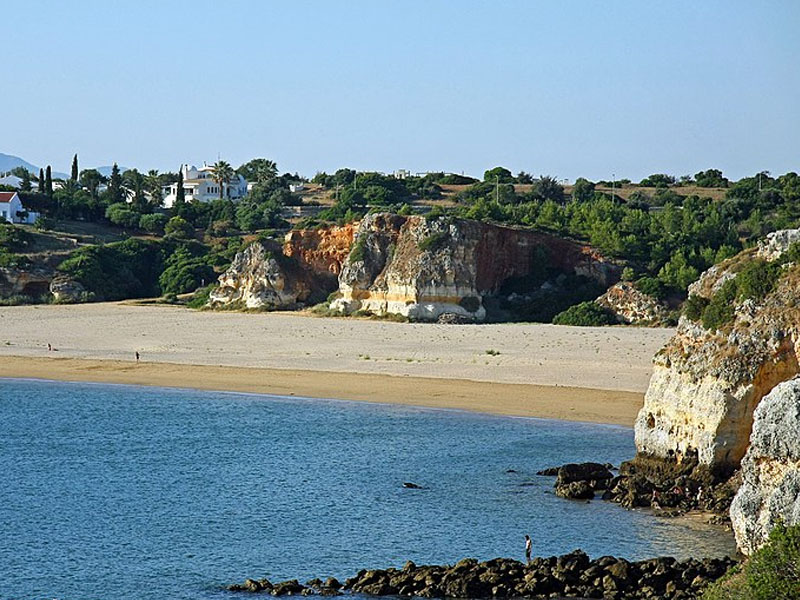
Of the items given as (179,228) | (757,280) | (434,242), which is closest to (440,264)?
(434,242)

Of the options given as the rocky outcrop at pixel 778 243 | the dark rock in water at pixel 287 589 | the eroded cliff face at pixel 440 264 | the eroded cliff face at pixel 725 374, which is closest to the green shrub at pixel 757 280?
the eroded cliff face at pixel 725 374

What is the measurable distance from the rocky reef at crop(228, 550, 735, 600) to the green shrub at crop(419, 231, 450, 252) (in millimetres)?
36927

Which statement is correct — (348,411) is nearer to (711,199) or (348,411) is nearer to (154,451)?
(154,451)

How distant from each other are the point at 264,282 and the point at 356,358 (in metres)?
16.0

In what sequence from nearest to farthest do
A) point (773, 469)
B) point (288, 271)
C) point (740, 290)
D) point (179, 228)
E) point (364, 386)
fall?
point (773, 469) < point (740, 290) < point (364, 386) < point (288, 271) < point (179, 228)

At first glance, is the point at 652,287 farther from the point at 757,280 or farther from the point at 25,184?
the point at 25,184

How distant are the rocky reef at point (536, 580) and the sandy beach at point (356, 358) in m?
14.6

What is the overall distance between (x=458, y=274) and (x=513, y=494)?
30356 mm

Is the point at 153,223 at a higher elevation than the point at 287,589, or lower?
higher

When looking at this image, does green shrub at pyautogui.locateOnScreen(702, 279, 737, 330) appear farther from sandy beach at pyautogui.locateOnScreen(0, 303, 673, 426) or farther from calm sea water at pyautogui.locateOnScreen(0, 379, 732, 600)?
sandy beach at pyautogui.locateOnScreen(0, 303, 673, 426)

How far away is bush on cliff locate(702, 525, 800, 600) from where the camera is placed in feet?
43.7

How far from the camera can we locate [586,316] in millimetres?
53594

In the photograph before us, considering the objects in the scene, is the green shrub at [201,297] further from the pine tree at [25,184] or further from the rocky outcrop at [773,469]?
the rocky outcrop at [773,469]

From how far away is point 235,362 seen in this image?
1789 inches
